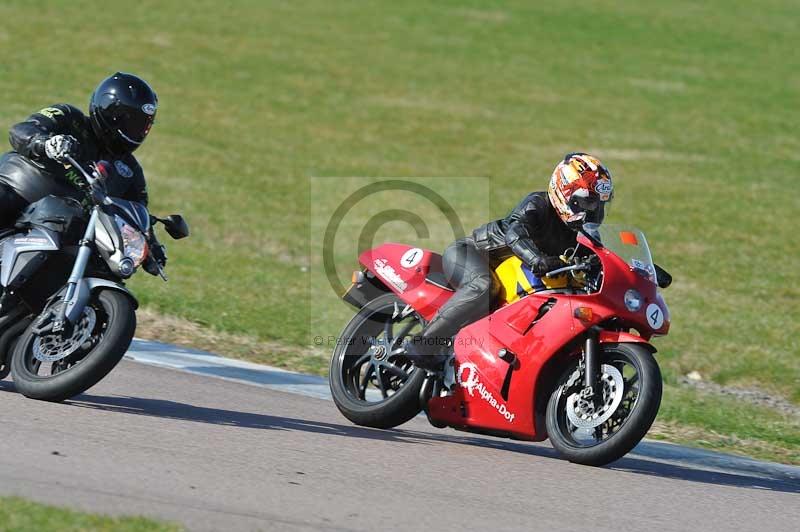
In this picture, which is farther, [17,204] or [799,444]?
[799,444]

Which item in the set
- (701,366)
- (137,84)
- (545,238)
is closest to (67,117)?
(137,84)

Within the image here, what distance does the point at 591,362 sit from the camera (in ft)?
22.8

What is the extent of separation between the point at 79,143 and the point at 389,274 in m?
2.17

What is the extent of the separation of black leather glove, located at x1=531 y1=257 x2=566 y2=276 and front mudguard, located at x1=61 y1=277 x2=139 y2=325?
2308 millimetres

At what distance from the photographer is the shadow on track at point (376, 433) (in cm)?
732

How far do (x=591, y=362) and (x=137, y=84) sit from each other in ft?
11.0

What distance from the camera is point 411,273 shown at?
8016mm

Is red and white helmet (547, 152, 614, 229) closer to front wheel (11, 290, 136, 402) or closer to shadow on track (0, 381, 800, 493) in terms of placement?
shadow on track (0, 381, 800, 493)

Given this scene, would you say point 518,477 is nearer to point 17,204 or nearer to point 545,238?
point 545,238

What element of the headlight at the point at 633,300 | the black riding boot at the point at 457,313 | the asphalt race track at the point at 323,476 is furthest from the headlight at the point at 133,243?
the headlight at the point at 633,300

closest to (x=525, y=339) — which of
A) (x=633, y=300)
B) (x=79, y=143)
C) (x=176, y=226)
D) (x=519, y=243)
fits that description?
(x=519, y=243)

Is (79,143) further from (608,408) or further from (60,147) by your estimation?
(608,408)

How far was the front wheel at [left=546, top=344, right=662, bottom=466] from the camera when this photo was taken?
669 centimetres

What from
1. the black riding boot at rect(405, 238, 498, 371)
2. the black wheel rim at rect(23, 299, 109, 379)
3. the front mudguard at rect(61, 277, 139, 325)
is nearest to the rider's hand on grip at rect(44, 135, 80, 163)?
the front mudguard at rect(61, 277, 139, 325)
